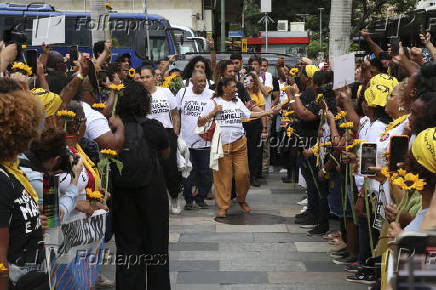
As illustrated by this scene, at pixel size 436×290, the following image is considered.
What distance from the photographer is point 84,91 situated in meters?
6.79

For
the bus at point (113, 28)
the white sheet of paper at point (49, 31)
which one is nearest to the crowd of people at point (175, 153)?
the white sheet of paper at point (49, 31)

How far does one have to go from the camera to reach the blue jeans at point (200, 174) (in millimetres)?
10427

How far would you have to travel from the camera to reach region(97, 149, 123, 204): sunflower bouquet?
18.3 ft

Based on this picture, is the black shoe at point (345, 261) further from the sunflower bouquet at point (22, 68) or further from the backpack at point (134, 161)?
the sunflower bouquet at point (22, 68)

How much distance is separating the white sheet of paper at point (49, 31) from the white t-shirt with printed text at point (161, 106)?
252cm

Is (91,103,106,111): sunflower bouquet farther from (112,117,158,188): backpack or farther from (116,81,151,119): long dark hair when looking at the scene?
(112,117,158,188): backpack

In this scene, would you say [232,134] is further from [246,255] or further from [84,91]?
[84,91]

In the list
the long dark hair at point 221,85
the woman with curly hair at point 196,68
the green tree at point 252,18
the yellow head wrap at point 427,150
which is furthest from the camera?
the green tree at point 252,18

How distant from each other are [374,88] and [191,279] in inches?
96.0

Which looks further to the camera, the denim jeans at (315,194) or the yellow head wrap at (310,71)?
the yellow head wrap at (310,71)

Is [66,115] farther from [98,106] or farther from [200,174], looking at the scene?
[200,174]

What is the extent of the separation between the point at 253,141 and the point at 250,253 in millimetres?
3799

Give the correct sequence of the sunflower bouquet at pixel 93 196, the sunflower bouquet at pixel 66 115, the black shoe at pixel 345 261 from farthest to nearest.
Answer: the black shoe at pixel 345 261
the sunflower bouquet at pixel 66 115
the sunflower bouquet at pixel 93 196

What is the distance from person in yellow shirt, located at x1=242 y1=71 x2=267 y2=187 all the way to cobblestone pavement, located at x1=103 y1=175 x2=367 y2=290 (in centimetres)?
113
